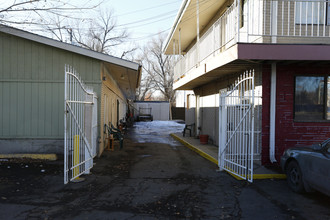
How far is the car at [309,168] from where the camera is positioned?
198 inches

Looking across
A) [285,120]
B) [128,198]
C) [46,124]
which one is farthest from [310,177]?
[46,124]

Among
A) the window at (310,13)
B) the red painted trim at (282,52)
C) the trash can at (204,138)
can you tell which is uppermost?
the window at (310,13)

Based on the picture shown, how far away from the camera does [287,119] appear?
7844mm

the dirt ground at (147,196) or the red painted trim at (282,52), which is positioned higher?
the red painted trim at (282,52)

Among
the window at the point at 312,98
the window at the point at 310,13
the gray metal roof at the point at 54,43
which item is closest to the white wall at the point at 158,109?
the gray metal roof at the point at 54,43

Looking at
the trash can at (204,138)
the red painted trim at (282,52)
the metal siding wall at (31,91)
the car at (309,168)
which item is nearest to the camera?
the car at (309,168)

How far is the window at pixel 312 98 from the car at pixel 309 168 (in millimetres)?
2215

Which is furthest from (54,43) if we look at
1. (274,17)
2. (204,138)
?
(204,138)

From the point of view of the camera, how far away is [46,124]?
30.6 ft

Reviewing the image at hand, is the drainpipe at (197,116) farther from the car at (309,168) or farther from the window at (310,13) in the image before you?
the car at (309,168)

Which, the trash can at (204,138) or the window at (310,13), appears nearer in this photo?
the window at (310,13)

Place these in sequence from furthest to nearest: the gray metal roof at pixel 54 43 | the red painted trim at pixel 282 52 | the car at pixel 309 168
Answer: the gray metal roof at pixel 54 43 → the red painted trim at pixel 282 52 → the car at pixel 309 168

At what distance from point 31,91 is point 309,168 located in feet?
27.0

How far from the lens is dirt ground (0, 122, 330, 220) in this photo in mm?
4695
